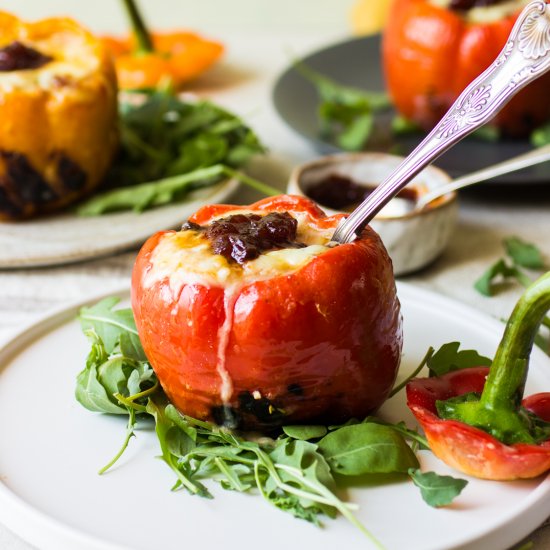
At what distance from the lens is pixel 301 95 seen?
3770 millimetres

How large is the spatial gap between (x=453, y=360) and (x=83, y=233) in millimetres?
1367

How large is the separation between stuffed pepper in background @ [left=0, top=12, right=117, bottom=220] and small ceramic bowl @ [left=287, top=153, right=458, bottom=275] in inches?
24.3

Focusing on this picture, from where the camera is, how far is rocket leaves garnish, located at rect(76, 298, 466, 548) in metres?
1.48

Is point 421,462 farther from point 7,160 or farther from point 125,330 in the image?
point 7,160

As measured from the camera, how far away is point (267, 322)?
1.54 metres

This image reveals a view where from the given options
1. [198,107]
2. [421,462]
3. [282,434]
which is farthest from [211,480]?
[198,107]

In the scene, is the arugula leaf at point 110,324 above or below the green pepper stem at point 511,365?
below

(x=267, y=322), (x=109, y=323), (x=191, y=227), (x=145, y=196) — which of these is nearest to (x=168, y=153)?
(x=145, y=196)

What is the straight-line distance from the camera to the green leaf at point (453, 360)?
1812 millimetres

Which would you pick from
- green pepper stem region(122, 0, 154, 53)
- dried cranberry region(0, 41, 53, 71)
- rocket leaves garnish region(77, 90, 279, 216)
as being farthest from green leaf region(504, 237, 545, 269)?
green pepper stem region(122, 0, 154, 53)

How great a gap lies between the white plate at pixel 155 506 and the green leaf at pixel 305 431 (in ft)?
0.41

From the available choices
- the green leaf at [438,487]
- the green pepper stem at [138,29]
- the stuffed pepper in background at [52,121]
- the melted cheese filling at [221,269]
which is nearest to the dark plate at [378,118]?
the green pepper stem at [138,29]

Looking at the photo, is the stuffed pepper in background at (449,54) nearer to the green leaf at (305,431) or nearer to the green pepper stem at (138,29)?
the green pepper stem at (138,29)

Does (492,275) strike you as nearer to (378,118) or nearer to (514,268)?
(514,268)
